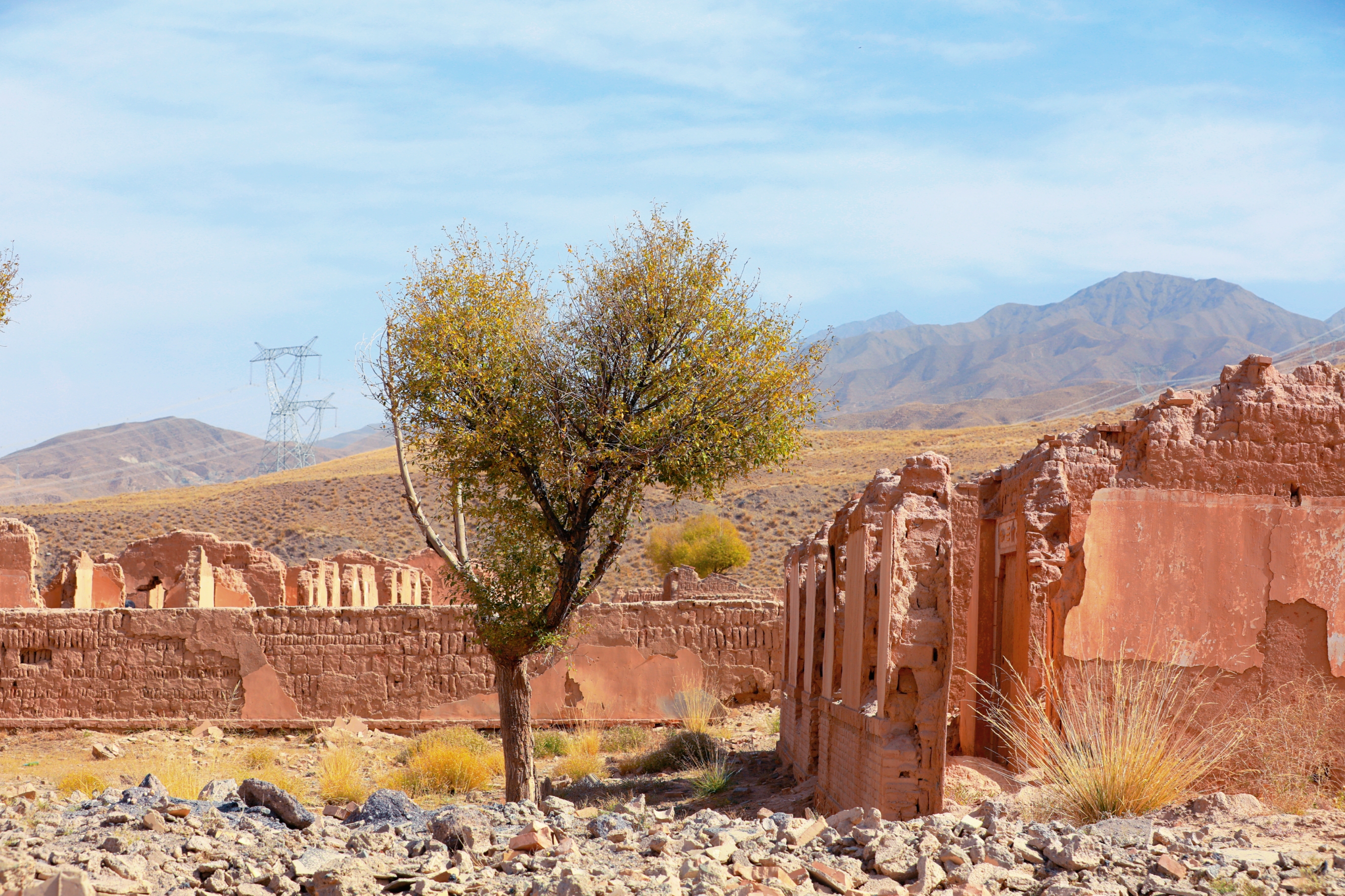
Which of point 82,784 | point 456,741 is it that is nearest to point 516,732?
point 82,784

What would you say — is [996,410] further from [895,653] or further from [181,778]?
[895,653]

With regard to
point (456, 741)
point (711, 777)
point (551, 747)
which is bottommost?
point (551, 747)

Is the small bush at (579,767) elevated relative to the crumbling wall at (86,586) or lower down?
lower down

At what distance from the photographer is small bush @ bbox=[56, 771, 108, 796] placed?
1295 cm

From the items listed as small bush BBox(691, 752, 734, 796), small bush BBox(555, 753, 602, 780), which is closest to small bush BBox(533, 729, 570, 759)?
small bush BBox(555, 753, 602, 780)

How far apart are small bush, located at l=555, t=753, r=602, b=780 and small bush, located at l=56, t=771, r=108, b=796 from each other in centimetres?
559

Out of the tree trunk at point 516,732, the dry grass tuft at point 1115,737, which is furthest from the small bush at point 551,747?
the dry grass tuft at point 1115,737

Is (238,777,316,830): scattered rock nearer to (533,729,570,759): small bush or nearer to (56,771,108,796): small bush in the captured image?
(56,771,108,796): small bush

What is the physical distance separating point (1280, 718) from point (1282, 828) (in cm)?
307

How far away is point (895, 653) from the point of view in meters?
8.35

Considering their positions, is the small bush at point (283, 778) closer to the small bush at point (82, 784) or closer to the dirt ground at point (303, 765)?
the dirt ground at point (303, 765)

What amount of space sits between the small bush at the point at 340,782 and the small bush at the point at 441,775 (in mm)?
527

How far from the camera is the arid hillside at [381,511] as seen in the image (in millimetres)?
46594

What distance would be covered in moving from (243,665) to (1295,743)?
15321 mm
